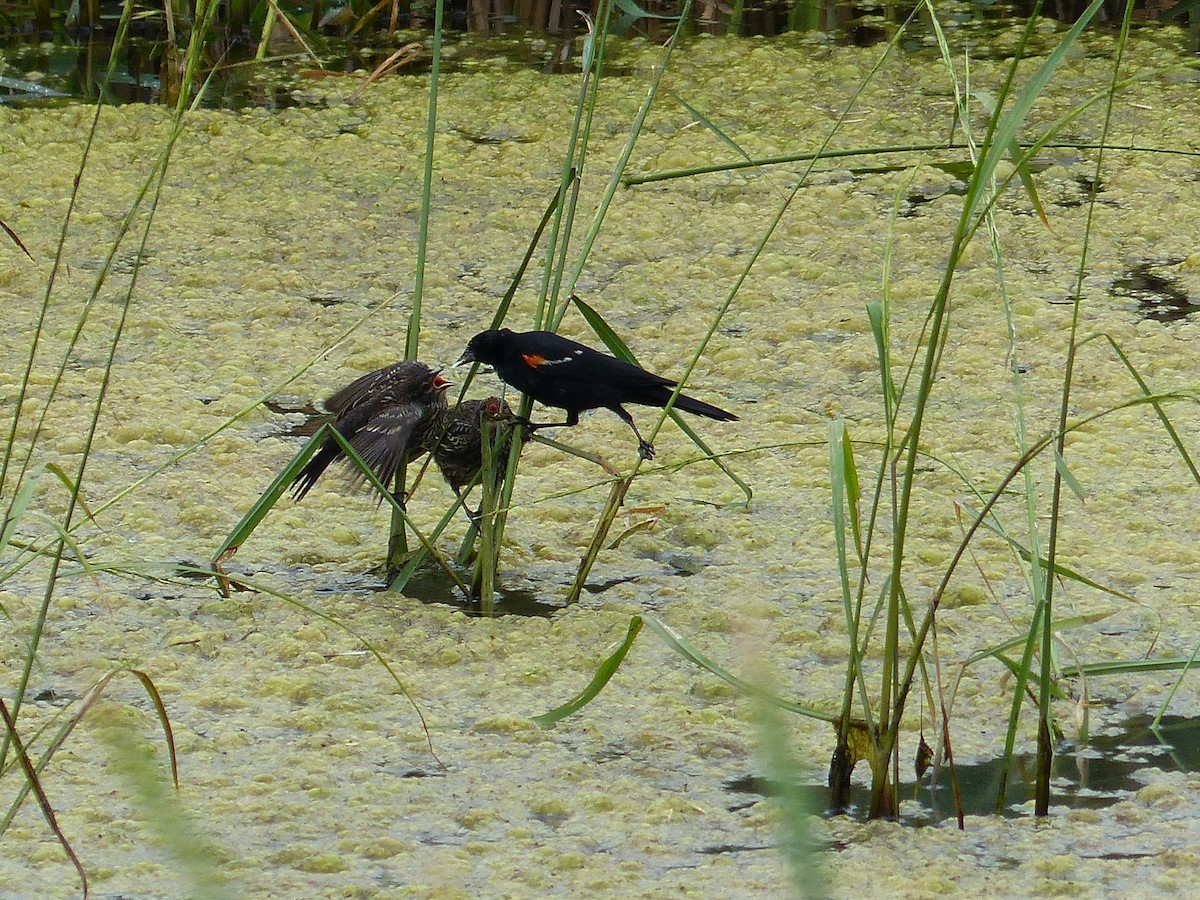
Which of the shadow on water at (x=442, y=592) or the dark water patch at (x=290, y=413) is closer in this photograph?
the shadow on water at (x=442, y=592)

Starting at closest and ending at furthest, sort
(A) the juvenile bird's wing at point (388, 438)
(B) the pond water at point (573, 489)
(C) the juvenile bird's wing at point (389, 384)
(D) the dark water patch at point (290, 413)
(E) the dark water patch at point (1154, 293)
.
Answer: (B) the pond water at point (573, 489) → (A) the juvenile bird's wing at point (388, 438) → (C) the juvenile bird's wing at point (389, 384) → (D) the dark water patch at point (290, 413) → (E) the dark water patch at point (1154, 293)

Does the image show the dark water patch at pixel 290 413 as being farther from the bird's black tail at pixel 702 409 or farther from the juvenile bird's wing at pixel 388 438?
the bird's black tail at pixel 702 409

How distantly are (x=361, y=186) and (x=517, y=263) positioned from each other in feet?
2.06

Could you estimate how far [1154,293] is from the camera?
3764 mm

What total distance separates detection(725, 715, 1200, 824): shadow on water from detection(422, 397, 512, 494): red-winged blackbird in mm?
790

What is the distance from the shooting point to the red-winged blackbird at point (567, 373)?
264 centimetres

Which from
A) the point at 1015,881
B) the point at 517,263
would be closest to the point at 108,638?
the point at 1015,881

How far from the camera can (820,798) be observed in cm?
207

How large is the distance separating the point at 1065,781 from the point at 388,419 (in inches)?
47.8

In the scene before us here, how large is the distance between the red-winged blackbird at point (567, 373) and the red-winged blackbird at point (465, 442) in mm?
69

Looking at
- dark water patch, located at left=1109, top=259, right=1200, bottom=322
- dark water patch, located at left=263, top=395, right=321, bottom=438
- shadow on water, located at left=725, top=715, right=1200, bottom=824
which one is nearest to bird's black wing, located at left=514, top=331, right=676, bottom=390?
dark water patch, located at left=263, top=395, right=321, bottom=438

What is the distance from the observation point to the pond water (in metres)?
1.97

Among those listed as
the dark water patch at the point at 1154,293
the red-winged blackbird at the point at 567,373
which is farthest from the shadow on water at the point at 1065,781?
the dark water patch at the point at 1154,293

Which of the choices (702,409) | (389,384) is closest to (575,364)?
(702,409)
